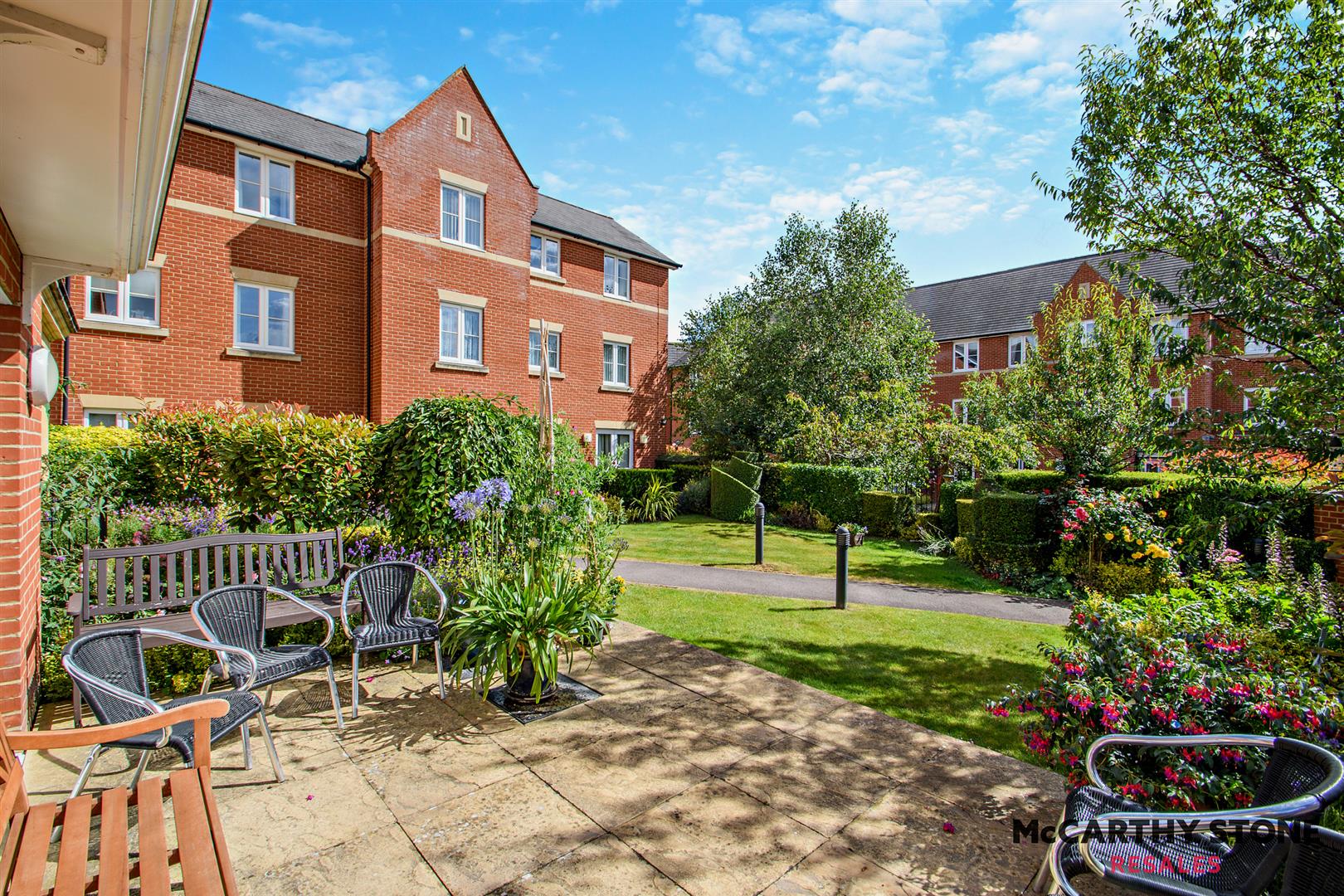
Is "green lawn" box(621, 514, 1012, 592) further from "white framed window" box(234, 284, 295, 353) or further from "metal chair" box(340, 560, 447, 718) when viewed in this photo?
"white framed window" box(234, 284, 295, 353)

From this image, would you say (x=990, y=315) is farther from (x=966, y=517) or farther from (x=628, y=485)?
(x=966, y=517)

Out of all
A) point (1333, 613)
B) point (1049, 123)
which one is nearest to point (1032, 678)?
point (1333, 613)

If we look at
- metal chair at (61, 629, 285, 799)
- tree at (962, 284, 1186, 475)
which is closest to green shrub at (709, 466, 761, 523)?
tree at (962, 284, 1186, 475)

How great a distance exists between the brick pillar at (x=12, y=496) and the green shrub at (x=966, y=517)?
42.1ft

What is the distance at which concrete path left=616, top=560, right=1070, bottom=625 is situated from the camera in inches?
355

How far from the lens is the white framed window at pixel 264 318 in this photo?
1373 cm

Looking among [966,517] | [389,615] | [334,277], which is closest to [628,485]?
[334,277]

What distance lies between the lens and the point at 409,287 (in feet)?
50.8

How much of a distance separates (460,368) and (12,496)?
12698 millimetres

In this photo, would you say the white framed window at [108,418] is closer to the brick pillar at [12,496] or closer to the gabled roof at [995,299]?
the brick pillar at [12,496]

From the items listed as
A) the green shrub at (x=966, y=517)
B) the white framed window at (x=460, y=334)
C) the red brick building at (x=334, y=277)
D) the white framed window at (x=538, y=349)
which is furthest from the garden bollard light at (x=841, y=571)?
the white framed window at (x=538, y=349)

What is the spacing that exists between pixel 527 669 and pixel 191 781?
8.13 feet

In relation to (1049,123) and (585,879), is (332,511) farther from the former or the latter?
(1049,123)

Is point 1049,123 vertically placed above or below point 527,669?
above
